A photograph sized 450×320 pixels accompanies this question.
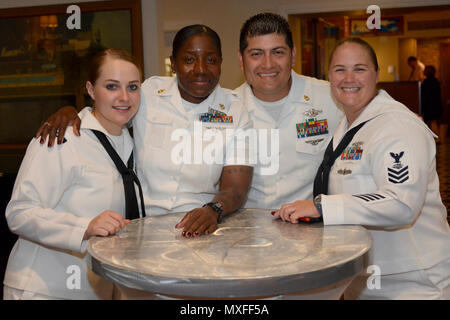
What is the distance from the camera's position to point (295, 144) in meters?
2.70

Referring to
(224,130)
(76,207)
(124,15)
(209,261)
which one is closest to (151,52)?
(124,15)

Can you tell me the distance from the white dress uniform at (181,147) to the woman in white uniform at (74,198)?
15 centimetres

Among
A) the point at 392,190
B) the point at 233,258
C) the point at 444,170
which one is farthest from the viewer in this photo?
the point at 444,170

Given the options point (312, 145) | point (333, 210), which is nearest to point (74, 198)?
point (333, 210)

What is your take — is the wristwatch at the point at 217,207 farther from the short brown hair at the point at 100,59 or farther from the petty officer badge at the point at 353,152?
the short brown hair at the point at 100,59

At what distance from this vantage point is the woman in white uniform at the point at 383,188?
6.19 feet

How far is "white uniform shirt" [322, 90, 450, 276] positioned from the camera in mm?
1878

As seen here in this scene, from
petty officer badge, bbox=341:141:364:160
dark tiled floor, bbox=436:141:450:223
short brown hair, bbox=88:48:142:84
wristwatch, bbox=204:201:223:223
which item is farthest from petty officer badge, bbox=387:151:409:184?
dark tiled floor, bbox=436:141:450:223

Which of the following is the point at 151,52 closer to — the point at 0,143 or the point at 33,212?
the point at 0,143

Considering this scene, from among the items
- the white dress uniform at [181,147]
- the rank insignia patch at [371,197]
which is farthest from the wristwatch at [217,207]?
the rank insignia patch at [371,197]

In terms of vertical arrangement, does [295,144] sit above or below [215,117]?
below

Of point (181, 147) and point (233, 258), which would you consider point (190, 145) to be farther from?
point (233, 258)

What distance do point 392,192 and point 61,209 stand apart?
1.26 m

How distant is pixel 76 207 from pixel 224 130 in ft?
2.49
